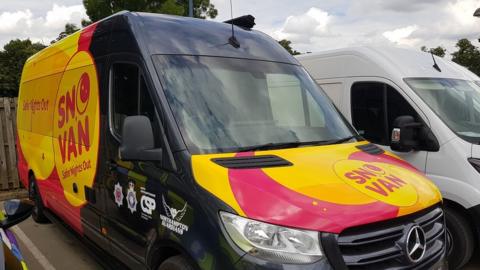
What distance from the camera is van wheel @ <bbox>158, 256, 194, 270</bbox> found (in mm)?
2731

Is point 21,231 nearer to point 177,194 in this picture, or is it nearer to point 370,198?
point 177,194

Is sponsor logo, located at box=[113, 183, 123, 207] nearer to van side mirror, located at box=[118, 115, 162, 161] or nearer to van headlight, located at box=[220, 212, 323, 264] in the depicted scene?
van side mirror, located at box=[118, 115, 162, 161]

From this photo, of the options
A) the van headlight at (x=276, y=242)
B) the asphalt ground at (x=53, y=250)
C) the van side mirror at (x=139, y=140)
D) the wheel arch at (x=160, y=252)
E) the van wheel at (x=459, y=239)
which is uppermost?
the van side mirror at (x=139, y=140)

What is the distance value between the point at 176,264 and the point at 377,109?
3449 mm

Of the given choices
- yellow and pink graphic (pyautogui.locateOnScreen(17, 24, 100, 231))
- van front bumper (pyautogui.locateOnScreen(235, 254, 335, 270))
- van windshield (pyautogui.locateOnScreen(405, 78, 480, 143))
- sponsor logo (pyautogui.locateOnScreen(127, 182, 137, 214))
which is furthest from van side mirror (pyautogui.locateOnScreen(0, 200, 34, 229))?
van windshield (pyautogui.locateOnScreen(405, 78, 480, 143))

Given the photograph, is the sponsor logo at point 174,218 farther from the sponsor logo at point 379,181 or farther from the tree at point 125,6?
the tree at point 125,6

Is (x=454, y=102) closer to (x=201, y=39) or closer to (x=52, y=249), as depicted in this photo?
(x=201, y=39)

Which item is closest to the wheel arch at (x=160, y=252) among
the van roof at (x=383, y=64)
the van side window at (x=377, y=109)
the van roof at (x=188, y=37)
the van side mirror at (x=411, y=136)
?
the van roof at (x=188, y=37)

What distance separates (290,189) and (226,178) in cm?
37

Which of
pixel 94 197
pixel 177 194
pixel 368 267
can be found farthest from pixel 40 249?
pixel 368 267

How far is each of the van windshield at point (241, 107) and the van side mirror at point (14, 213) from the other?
116 centimetres

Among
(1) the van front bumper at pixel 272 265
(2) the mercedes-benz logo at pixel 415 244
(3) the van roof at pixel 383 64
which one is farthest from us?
(3) the van roof at pixel 383 64

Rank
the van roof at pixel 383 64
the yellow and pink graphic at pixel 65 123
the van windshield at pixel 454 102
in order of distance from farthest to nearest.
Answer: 1. the van roof at pixel 383 64
2. the van windshield at pixel 454 102
3. the yellow and pink graphic at pixel 65 123

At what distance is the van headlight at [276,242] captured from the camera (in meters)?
2.33
